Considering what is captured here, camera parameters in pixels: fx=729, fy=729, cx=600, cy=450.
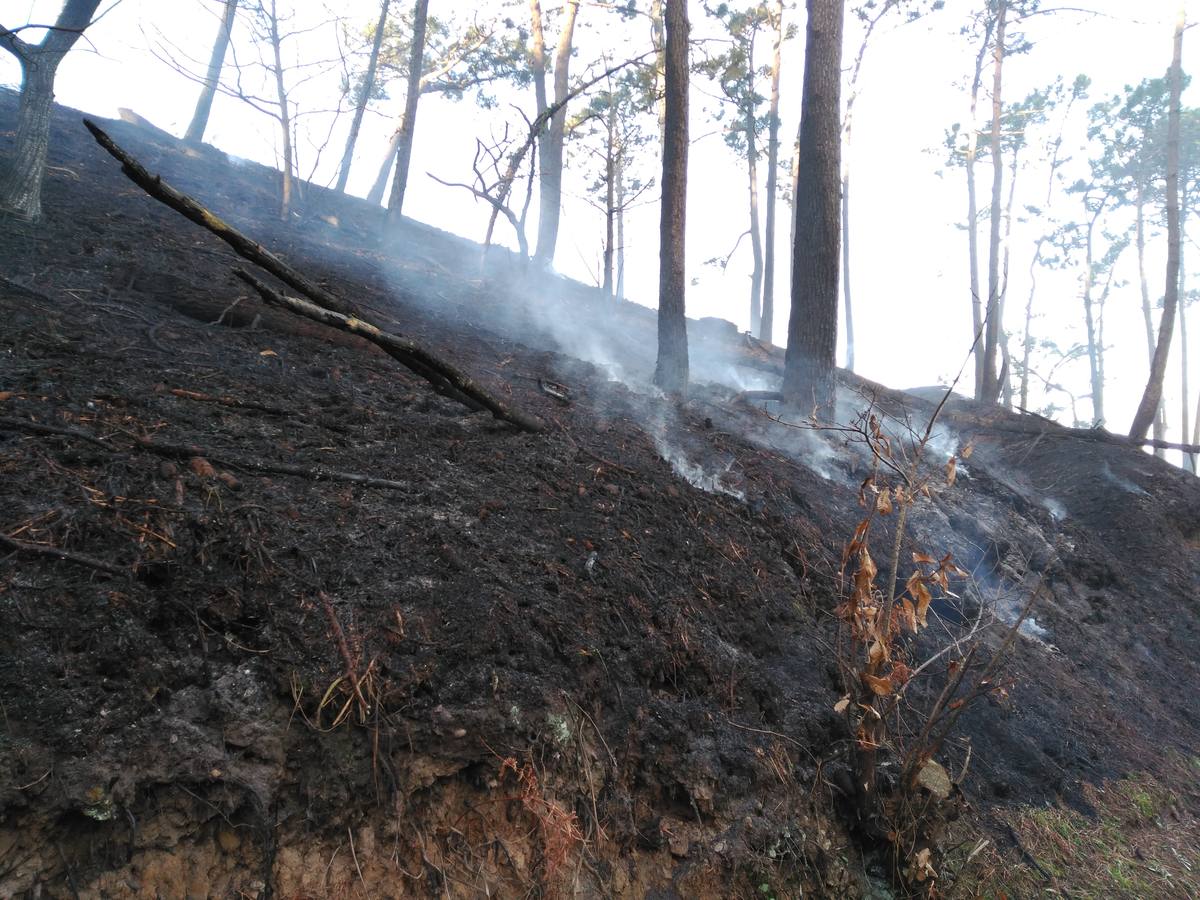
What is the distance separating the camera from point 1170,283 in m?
11.5

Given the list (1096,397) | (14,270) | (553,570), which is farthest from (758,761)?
(1096,397)

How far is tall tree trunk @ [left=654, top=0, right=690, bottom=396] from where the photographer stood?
8547 millimetres

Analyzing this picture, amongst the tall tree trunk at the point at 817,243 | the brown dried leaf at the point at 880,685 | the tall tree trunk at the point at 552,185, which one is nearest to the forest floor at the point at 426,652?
the brown dried leaf at the point at 880,685

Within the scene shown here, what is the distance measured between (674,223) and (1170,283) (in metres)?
8.68

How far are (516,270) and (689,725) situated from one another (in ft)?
41.4

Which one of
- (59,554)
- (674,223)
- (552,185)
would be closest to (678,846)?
(59,554)

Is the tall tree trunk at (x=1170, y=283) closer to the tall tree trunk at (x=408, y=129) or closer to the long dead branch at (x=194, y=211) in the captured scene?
→ the long dead branch at (x=194, y=211)

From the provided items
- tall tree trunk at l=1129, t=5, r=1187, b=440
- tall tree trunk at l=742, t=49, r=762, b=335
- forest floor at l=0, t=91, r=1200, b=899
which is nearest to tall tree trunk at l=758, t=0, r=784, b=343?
tall tree trunk at l=742, t=49, r=762, b=335

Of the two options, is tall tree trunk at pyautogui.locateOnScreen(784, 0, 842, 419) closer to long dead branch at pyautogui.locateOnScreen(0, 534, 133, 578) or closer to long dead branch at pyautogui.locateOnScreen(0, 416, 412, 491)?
long dead branch at pyautogui.locateOnScreen(0, 416, 412, 491)

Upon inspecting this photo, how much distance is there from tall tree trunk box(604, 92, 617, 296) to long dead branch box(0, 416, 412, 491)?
9.33 m

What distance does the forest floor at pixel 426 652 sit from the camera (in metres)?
2.45

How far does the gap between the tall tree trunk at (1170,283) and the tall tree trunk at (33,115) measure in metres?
13.9

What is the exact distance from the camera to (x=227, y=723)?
2.56 m

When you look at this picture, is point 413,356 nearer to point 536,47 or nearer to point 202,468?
point 202,468
